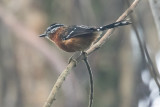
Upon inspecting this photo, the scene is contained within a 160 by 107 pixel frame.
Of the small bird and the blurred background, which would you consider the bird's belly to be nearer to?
the small bird

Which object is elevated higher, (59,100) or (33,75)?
(33,75)

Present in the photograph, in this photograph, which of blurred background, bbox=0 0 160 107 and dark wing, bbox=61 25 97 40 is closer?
dark wing, bbox=61 25 97 40

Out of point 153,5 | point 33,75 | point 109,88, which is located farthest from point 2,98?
point 153,5

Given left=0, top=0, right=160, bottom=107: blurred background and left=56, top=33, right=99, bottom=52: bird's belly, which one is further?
left=0, top=0, right=160, bottom=107: blurred background

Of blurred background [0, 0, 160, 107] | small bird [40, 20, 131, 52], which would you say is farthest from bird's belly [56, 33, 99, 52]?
blurred background [0, 0, 160, 107]

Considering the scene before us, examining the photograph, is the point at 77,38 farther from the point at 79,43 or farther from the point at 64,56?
the point at 64,56

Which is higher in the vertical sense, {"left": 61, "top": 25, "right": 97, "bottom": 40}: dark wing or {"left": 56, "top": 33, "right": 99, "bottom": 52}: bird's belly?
{"left": 61, "top": 25, "right": 97, "bottom": 40}: dark wing

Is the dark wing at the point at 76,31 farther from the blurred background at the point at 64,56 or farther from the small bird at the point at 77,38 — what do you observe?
the blurred background at the point at 64,56

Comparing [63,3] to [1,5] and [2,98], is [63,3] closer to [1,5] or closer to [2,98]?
[1,5]
